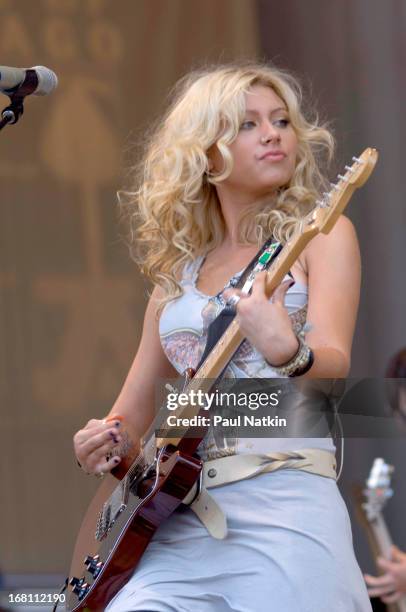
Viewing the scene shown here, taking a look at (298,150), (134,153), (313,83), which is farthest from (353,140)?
(298,150)

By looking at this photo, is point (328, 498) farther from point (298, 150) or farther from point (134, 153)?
point (134, 153)

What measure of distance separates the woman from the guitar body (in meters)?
0.06

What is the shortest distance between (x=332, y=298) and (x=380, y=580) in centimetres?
59

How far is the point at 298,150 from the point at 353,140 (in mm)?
1843

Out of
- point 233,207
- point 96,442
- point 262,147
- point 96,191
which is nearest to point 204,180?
point 233,207

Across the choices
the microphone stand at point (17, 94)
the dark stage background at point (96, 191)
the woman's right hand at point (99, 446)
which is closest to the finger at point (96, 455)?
the woman's right hand at point (99, 446)

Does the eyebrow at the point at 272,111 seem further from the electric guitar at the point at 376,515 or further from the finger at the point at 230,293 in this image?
the electric guitar at the point at 376,515

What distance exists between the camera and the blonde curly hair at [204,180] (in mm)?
2754

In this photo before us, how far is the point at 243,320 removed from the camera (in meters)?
2.25

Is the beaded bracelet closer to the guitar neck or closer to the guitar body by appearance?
the guitar body

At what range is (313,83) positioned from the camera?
15.4ft

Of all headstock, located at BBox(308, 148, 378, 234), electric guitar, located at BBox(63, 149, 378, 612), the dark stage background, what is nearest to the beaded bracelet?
electric guitar, located at BBox(63, 149, 378, 612)

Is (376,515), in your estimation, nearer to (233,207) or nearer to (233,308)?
(233,308)
